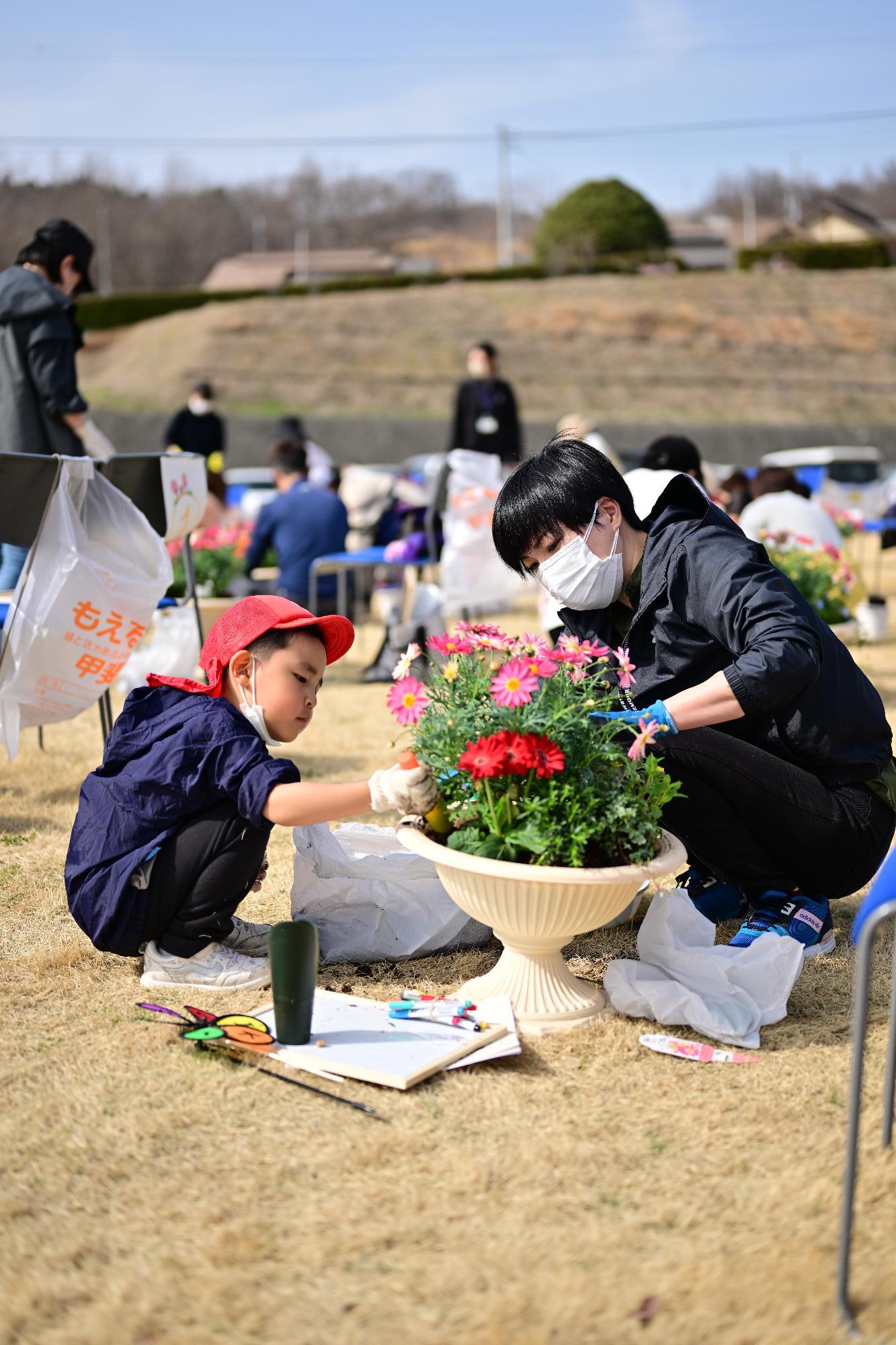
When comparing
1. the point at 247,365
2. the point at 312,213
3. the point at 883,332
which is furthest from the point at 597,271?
the point at 312,213

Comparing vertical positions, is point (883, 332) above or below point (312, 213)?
below

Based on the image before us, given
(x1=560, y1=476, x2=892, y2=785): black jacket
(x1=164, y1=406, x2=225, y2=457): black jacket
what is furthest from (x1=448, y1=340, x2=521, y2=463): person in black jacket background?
(x1=560, y1=476, x2=892, y2=785): black jacket

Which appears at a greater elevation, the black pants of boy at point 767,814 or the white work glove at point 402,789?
the white work glove at point 402,789

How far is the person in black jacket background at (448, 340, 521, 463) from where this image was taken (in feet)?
26.1

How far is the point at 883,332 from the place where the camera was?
32.1 m

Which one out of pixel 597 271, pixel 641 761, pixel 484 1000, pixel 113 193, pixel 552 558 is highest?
pixel 113 193

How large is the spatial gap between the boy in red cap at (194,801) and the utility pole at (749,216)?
6411cm

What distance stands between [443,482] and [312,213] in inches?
2480

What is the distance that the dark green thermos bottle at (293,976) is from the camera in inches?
83.9

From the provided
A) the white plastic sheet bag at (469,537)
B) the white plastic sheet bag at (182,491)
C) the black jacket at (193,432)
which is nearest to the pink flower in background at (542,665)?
the white plastic sheet bag at (182,491)

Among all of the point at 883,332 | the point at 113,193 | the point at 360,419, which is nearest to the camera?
the point at 360,419

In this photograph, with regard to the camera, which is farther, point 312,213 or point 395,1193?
point 312,213

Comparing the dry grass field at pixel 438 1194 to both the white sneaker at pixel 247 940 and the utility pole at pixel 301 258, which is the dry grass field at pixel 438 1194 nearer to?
the white sneaker at pixel 247 940

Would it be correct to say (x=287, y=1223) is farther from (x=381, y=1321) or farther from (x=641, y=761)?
(x=641, y=761)
